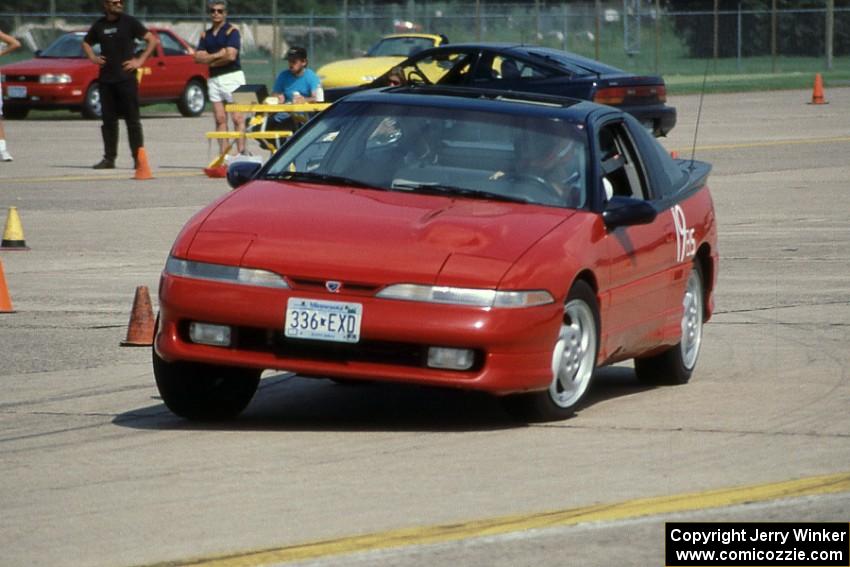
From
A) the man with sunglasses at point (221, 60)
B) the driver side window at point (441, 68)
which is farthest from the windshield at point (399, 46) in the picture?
the man with sunglasses at point (221, 60)

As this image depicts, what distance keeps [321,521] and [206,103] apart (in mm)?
34455

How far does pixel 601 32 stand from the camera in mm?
58406

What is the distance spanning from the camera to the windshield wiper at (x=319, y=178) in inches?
350

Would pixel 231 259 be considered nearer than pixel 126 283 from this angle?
Yes

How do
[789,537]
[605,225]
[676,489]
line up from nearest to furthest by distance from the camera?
[789,537]
[676,489]
[605,225]

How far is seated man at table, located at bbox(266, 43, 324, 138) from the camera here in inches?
901

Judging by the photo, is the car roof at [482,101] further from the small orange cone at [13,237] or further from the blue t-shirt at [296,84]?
the blue t-shirt at [296,84]

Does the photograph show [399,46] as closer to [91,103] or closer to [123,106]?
[91,103]

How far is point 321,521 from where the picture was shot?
20.8 feet

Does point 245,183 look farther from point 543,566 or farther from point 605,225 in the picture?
point 543,566

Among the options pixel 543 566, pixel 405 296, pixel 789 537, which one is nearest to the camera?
pixel 543 566

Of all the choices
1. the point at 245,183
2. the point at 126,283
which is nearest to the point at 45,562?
the point at 245,183

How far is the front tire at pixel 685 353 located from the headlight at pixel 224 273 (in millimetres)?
2559

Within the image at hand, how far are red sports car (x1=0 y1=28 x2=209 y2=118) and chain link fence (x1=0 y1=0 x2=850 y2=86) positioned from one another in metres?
11.4
